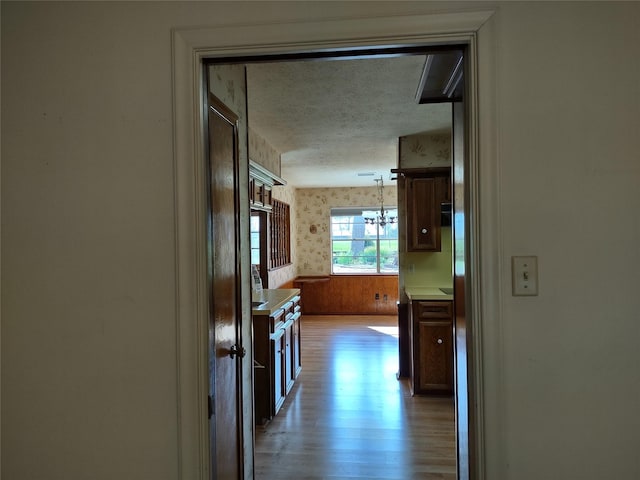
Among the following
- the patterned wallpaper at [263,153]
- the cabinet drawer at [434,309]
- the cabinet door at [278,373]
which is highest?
the patterned wallpaper at [263,153]

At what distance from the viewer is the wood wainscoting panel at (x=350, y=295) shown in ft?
24.8

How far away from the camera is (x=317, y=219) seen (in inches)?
318

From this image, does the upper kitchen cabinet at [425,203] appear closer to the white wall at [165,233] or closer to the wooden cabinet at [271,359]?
the wooden cabinet at [271,359]

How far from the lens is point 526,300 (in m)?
1.01

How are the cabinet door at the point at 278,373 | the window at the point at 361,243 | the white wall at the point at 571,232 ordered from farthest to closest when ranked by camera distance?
the window at the point at 361,243, the cabinet door at the point at 278,373, the white wall at the point at 571,232

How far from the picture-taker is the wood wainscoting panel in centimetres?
756

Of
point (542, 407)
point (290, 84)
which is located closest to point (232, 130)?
point (290, 84)

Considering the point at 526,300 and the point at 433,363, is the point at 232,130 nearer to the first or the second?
the point at 526,300

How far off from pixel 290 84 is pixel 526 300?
7.11ft

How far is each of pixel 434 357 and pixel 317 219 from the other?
15.8 feet

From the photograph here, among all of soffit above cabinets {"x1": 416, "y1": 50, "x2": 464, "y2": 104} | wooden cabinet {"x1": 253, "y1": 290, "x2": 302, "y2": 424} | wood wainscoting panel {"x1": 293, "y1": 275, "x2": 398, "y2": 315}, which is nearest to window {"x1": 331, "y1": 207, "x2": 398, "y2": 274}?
wood wainscoting panel {"x1": 293, "y1": 275, "x2": 398, "y2": 315}

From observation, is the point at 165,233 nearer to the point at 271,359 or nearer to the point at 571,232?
the point at 571,232

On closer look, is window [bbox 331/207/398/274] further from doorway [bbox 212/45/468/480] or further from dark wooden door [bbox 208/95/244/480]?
doorway [bbox 212/45/468/480]

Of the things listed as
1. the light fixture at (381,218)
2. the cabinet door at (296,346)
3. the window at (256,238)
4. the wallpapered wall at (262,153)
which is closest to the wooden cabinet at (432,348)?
the cabinet door at (296,346)
